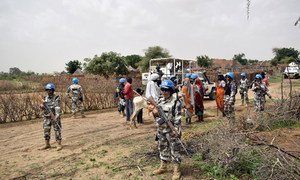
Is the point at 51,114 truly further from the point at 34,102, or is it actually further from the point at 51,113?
the point at 34,102

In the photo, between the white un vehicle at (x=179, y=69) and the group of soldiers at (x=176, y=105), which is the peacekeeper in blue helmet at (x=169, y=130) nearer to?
the group of soldiers at (x=176, y=105)

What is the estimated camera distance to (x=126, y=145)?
8.37 metres

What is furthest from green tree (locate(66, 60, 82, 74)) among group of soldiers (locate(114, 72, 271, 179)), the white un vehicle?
group of soldiers (locate(114, 72, 271, 179))

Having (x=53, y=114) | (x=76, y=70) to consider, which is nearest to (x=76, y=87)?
(x=53, y=114)

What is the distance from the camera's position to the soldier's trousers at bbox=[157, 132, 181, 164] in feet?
18.3

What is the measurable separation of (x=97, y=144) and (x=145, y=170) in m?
2.84

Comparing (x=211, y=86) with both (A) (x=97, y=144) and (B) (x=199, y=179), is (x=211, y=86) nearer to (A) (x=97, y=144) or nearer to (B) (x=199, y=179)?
(A) (x=97, y=144)

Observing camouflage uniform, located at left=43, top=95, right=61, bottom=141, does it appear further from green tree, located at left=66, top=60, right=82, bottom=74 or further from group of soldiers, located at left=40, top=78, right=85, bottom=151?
green tree, located at left=66, top=60, right=82, bottom=74

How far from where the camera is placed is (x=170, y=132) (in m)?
5.65

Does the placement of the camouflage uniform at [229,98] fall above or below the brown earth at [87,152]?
above

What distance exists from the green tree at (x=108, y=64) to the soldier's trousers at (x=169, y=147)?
32.3 meters

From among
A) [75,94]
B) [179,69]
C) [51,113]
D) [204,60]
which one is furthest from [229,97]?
[204,60]

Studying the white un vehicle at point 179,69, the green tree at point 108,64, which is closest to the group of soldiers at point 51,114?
the white un vehicle at point 179,69

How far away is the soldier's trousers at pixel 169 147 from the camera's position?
18.3 feet
